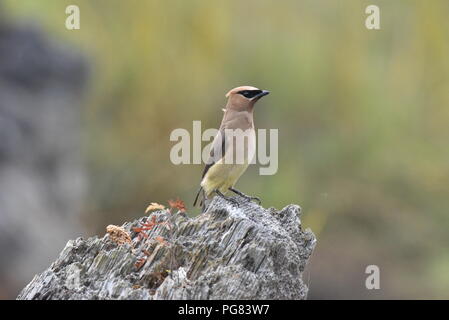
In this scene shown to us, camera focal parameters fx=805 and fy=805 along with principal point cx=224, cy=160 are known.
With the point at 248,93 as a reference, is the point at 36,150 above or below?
below

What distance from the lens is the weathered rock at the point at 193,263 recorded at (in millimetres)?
4090

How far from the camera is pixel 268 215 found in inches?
193

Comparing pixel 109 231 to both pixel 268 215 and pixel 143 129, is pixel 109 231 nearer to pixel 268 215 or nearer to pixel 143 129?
pixel 268 215

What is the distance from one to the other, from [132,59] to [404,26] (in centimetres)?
454

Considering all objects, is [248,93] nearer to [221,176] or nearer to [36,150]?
[221,176]

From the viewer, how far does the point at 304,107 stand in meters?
12.7

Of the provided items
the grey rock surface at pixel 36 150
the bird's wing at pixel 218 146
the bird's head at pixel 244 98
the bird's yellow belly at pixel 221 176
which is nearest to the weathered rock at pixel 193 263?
the bird's yellow belly at pixel 221 176

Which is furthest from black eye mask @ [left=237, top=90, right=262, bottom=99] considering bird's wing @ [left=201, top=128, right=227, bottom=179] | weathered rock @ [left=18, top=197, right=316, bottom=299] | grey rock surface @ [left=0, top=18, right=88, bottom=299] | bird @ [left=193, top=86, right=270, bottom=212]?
grey rock surface @ [left=0, top=18, right=88, bottom=299]

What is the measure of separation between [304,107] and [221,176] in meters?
6.15

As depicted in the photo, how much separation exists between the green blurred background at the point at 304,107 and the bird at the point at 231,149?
388 centimetres

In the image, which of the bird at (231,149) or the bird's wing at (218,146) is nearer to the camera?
the bird at (231,149)

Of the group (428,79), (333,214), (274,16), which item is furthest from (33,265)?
(428,79)

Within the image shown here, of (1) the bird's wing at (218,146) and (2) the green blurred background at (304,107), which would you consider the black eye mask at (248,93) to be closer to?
(1) the bird's wing at (218,146)

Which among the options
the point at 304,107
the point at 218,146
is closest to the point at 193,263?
the point at 218,146
